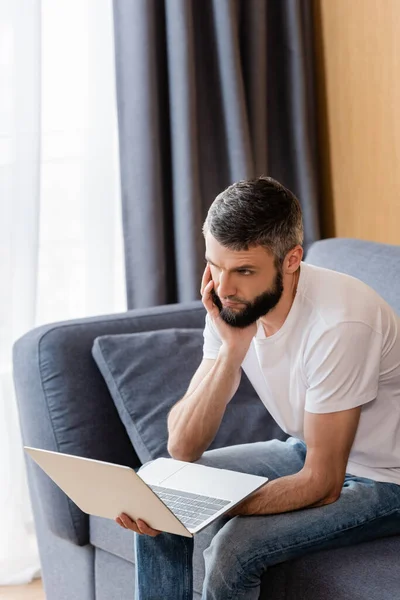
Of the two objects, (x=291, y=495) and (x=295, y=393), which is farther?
(x=295, y=393)

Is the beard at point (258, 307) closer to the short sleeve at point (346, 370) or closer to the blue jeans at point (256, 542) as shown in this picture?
the short sleeve at point (346, 370)

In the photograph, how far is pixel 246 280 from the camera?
1.88m

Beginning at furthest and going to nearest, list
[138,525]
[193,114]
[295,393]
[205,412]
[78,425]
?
[193,114] → [78,425] → [205,412] → [295,393] → [138,525]

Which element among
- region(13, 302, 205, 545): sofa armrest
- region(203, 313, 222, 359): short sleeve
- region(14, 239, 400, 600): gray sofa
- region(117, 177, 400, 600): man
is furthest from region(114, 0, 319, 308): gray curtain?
region(117, 177, 400, 600): man

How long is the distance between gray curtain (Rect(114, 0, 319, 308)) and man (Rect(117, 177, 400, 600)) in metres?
0.98

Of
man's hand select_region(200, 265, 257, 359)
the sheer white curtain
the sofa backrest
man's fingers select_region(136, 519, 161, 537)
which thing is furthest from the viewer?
the sheer white curtain

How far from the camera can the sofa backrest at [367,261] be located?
7.41 ft

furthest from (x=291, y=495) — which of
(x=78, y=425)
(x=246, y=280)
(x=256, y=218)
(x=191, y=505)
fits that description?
(x=78, y=425)

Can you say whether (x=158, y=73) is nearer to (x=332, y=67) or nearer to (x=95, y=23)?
(x=95, y=23)

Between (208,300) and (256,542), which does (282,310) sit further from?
(256,542)

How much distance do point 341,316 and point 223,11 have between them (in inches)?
59.9

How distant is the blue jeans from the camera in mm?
1718

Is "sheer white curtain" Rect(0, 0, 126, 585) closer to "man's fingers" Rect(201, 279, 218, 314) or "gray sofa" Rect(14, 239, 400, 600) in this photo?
"gray sofa" Rect(14, 239, 400, 600)

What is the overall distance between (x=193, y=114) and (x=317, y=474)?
1.53 metres
